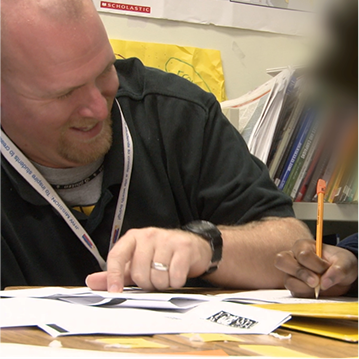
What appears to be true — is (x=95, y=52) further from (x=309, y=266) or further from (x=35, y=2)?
(x=309, y=266)

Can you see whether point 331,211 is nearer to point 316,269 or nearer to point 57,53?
point 316,269

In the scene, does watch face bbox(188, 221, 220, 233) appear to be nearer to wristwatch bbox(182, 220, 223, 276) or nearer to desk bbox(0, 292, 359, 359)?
wristwatch bbox(182, 220, 223, 276)

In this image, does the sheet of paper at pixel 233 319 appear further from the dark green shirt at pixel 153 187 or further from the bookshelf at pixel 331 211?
the bookshelf at pixel 331 211

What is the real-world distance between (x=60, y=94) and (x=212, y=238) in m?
0.39

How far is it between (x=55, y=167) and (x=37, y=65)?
21cm

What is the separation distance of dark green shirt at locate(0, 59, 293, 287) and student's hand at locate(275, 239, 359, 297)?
9.7 inches

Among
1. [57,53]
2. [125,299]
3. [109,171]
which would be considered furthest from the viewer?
[109,171]

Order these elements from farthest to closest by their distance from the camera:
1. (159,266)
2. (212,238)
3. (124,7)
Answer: (124,7) < (212,238) < (159,266)

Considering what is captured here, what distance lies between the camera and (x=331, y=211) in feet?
4.39

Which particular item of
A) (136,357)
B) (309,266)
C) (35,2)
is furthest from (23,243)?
(136,357)

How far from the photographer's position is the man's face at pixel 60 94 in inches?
33.1

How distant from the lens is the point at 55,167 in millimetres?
955

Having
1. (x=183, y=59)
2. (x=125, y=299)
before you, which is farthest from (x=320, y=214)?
(x=183, y=59)

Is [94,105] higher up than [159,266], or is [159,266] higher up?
[94,105]
